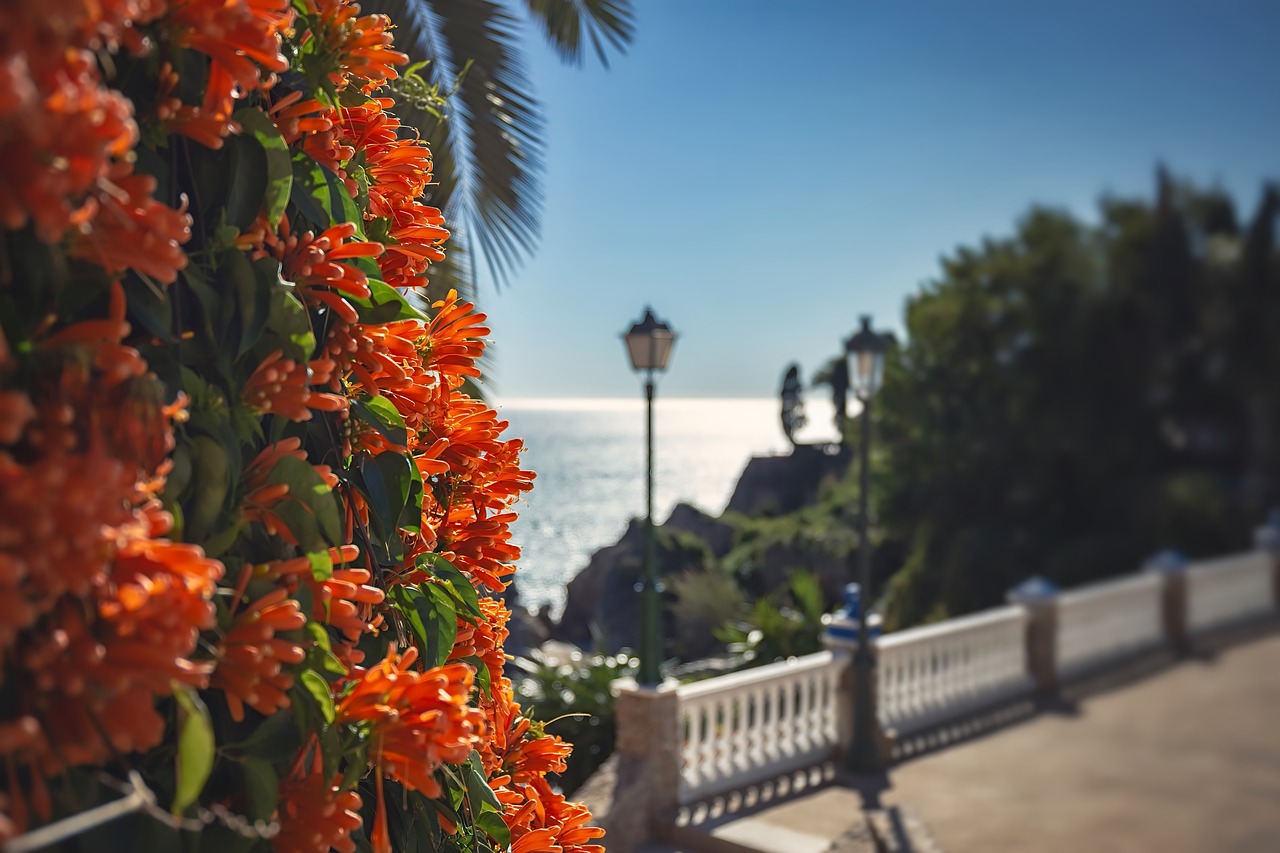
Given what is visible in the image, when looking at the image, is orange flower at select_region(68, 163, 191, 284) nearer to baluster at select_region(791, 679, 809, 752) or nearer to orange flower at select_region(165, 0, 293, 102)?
orange flower at select_region(165, 0, 293, 102)

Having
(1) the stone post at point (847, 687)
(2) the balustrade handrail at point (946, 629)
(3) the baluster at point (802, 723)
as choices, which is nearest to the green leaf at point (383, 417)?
(3) the baluster at point (802, 723)

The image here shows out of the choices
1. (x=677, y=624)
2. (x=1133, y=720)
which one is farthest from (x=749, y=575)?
(x=1133, y=720)

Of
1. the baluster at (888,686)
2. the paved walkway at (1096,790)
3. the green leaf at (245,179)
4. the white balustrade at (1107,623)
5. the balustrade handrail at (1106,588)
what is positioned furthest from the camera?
the white balustrade at (1107,623)

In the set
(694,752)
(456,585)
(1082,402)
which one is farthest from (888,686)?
(456,585)

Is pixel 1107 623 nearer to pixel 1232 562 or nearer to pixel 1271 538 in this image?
pixel 1232 562

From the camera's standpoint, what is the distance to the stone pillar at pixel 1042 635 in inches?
345

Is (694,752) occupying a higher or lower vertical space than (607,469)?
lower

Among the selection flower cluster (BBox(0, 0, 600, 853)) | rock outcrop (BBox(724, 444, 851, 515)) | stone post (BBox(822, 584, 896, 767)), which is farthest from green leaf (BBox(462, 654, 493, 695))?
rock outcrop (BBox(724, 444, 851, 515))

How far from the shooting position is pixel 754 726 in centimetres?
630

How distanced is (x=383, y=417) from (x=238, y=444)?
20 cm

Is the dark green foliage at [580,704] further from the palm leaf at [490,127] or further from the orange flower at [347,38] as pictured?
the orange flower at [347,38]

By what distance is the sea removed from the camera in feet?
30.5

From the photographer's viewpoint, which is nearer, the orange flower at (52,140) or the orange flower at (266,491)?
the orange flower at (52,140)

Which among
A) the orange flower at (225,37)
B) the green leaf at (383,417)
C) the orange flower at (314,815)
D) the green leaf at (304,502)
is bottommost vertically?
the orange flower at (314,815)
